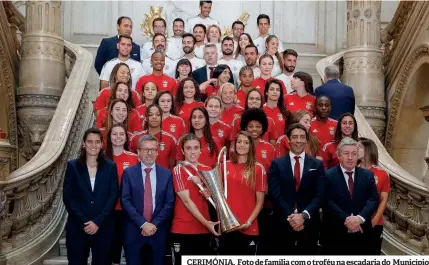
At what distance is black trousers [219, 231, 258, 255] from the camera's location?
7.42 m

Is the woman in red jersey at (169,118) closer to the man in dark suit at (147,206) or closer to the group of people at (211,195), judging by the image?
the group of people at (211,195)

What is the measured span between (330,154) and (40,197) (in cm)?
322

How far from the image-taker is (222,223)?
732 centimetres

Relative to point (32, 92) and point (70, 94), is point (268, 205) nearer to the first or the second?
point (70, 94)

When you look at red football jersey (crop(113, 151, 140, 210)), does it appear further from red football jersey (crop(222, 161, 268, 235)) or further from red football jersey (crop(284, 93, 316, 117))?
red football jersey (crop(284, 93, 316, 117))

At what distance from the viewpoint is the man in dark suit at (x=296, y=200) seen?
7539 millimetres

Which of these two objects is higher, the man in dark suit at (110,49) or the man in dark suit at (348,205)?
the man in dark suit at (110,49)


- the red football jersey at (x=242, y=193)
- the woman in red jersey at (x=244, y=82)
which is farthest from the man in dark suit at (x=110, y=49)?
the red football jersey at (x=242, y=193)

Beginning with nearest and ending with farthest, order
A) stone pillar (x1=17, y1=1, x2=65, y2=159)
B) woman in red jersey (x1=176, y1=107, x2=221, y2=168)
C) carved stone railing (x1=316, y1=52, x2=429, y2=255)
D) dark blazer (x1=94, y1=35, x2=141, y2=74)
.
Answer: woman in red jersey (x1=176, y1=107, x2=221, y2=168) < carved stone railing (x1=316, y1=52, x2=429, y2=255) < dark blazer (x1=94, y1=35, x2=141, y2=74) < stone pillar (x1=17, y1=1, x2=65, y2=159)

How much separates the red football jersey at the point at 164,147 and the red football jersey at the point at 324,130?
1618 mm

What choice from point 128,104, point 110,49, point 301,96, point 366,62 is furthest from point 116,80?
point 366,62

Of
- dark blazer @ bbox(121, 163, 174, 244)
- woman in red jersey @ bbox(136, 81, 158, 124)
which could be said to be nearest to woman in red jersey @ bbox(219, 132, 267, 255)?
dark blazer @ bbox(121, 163, 174, 244)

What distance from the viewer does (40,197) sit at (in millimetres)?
9039

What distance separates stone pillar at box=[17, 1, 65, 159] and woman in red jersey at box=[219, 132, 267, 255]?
5.92m
